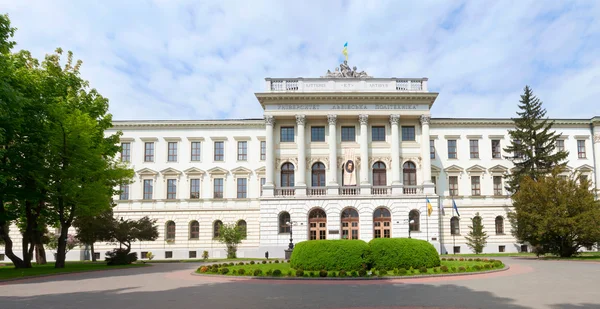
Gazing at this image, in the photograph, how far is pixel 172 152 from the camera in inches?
2032

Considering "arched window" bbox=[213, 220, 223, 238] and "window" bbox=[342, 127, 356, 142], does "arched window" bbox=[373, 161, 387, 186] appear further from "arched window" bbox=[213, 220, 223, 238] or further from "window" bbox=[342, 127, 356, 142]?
"arched window" bbox=[213, 220, 223, 238]

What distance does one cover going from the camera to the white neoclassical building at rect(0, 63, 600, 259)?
46.6 metres

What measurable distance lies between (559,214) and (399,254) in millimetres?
19594

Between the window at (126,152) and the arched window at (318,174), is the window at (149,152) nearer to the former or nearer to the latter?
the window at (126,152)

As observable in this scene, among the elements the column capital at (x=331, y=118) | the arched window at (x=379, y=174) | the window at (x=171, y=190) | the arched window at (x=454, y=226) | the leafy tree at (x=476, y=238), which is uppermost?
the column capital at (x=331, y=118)

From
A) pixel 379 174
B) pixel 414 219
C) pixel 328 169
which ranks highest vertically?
pixel 328 169

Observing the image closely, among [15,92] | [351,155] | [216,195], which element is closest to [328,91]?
[351,155]

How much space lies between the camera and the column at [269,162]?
46906mm

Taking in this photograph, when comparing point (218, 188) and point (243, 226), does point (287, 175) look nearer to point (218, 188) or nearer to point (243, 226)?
point (243, 226)

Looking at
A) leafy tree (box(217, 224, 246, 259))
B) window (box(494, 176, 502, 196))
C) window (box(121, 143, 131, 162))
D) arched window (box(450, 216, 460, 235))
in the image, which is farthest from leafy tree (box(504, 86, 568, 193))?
window (box(121, 143, 131, 162))

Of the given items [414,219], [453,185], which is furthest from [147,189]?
[453,185]

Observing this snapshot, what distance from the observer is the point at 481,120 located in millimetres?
51812

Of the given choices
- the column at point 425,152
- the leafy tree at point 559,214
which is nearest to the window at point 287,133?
the column at point 425,152

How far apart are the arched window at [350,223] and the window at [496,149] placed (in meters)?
17.3
